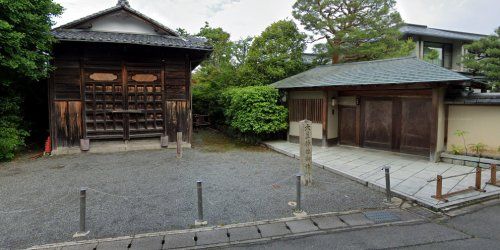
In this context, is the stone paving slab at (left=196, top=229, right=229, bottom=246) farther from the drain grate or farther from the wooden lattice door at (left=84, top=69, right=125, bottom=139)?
the wooden lattice door at (left=84, top=69, right=125, bottom=139)

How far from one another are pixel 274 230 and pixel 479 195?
17.2 ft

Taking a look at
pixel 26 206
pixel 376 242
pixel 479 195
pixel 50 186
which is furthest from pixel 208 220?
pixel 479 195

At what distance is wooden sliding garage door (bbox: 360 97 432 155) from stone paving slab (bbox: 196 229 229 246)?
9122 millimetres

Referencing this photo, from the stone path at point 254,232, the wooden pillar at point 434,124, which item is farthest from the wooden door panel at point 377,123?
the stone path at point 254,232

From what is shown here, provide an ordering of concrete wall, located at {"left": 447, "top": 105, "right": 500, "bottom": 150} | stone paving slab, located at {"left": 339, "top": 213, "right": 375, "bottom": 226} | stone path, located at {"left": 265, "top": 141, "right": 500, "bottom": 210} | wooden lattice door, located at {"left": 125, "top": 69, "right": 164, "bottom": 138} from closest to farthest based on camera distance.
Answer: stone paving slab, located at {"left": 339, "top": 213, "right": 375, "bottom": 226} → stone path, located at {"left": 265, "top": 141, "right": 500, "bottom": 210} → concrete wall, located at {"left": 447, "top": 105, "right": 500, "bottom": 150} → wooden lattice door, located at {"left": 125, "top": 69, "right": 164, "bottom": 138}

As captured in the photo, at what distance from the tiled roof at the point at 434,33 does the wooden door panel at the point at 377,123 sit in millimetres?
13055

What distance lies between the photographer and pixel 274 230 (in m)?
5.13

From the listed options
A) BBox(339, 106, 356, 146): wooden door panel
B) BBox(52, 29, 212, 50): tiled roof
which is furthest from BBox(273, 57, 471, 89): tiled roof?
BBox(52, 29, 212, 50): tiled roof

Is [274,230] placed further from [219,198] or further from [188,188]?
[188,188]

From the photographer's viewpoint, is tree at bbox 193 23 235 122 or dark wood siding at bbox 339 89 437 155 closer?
dark wood siding at bbox 339 89 437 155

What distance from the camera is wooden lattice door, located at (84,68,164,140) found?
11852 mm

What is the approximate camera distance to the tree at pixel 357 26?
53.1 feet

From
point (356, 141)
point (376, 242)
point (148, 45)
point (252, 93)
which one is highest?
point (148, 45)

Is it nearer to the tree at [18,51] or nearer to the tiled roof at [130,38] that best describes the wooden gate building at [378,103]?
the tiled roof at [130,38]
